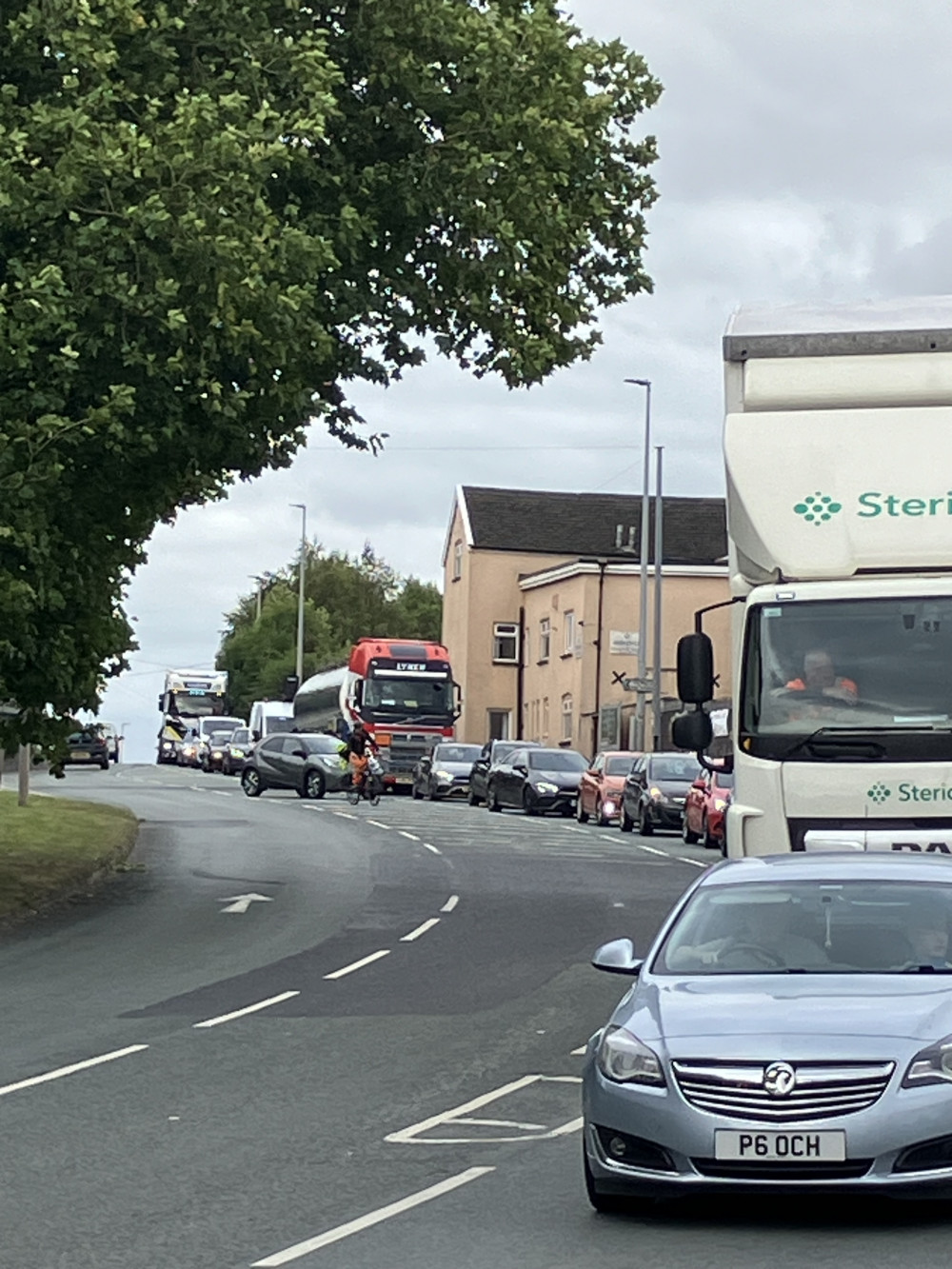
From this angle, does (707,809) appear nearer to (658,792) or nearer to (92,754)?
(658,792)

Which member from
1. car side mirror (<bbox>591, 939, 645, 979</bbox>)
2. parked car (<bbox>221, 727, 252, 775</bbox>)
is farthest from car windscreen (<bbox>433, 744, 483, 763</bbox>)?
car side mirror (<bbox>591, 939, 645, 979</bbox>)

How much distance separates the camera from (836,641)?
1519 centimetres

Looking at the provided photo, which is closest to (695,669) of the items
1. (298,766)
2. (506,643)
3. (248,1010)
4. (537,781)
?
(248,1010)

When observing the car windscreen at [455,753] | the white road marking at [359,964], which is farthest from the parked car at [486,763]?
the white road marking at [359,964]

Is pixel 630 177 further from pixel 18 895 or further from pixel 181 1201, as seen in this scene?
pixel 181 1201

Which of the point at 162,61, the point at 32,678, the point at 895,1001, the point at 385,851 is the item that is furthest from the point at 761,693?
the point at 385,851

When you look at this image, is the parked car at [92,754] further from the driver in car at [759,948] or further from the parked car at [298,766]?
A: the driver in car at [759,948]

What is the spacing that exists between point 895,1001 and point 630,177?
1771 centimetres

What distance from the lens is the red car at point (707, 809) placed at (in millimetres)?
38656

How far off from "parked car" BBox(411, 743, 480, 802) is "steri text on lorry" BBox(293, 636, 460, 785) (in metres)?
2.56

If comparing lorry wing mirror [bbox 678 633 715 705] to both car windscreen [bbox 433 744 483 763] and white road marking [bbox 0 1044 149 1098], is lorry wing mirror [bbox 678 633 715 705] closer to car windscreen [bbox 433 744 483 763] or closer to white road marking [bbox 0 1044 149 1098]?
white road marking [bbox 0 1044 149 1098]

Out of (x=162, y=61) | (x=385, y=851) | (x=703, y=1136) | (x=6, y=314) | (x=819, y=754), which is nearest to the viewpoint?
(x=703, y=1136)

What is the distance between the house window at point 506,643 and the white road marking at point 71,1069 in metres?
76.0

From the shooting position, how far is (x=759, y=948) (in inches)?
407
